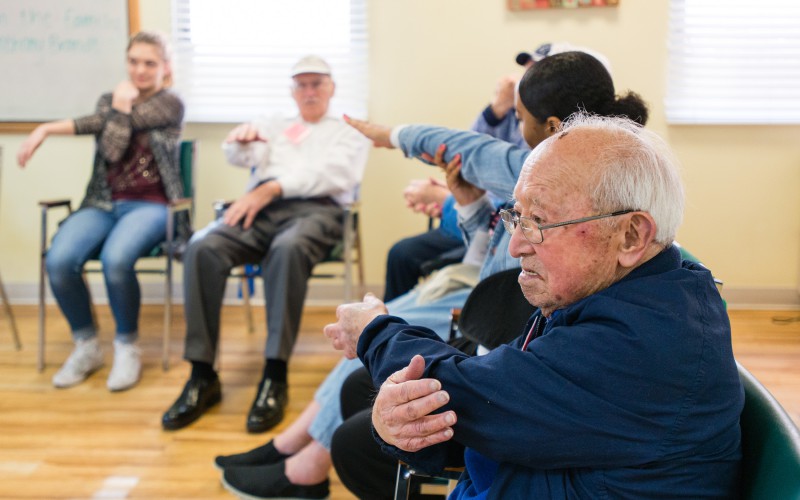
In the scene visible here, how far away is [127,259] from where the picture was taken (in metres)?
3.26

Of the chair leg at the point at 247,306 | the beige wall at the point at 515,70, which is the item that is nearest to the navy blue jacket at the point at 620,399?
the chair leg at the point at 247,306

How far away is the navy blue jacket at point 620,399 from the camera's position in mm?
917

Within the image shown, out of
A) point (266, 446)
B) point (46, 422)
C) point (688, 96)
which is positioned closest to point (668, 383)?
point (266, 446)

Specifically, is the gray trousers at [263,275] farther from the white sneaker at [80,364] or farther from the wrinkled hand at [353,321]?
the wrinkled hand at [353,321]

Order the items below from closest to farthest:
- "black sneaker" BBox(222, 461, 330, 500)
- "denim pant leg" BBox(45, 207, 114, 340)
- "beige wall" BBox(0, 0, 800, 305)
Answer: "black sneaker" BBox(222, 461, 330, 500), "denim pant leg" BBox(45, 207, 114, 340), "beige wall" BBox(0, 0, 800, 305)

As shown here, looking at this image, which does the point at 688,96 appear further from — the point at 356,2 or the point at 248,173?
the point at 248,173

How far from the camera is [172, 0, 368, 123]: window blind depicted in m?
4.15

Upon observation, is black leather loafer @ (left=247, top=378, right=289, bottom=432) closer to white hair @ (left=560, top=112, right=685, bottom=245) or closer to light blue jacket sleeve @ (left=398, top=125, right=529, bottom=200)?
light blue jacket sleeve @ (left=398, top=125, right=529, bottom=200)

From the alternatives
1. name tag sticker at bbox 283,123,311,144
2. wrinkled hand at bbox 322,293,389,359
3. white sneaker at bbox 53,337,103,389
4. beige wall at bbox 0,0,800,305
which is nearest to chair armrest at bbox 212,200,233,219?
name tag sticker at bbox 283,123,311,144

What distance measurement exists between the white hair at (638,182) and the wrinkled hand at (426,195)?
1.67 metres

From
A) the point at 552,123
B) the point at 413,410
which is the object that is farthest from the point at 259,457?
the point at 413,410

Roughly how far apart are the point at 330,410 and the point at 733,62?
3101 mm

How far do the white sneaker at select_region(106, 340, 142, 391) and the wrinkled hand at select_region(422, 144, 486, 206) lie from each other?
1803mm

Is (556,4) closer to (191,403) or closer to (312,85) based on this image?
(312,85)
